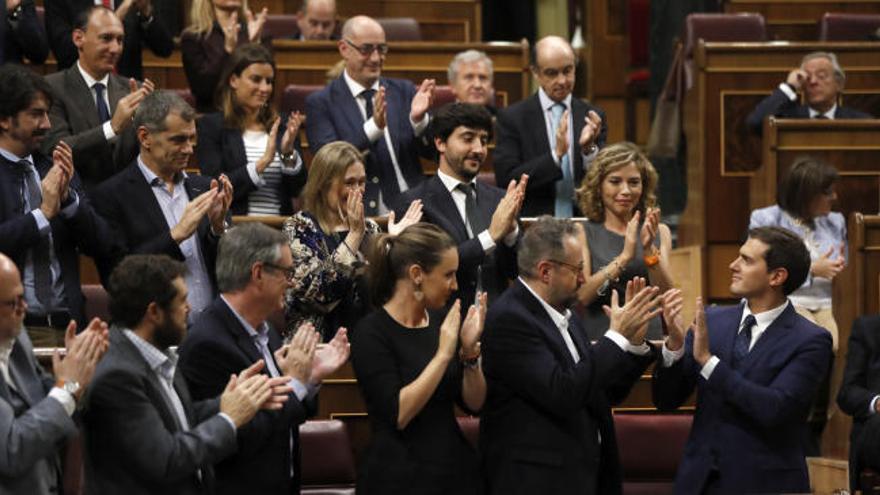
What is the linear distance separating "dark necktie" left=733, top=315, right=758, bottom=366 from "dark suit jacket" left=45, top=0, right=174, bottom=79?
2.31 meters

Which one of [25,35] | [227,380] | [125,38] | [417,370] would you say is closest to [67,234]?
[227,380]

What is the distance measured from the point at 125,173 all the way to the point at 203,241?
225 mm

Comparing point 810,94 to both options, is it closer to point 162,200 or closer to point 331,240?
point 331,240

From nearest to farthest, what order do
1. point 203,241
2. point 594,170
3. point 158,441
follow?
1. point 158,441
2. point 203,241
3. point 594,170

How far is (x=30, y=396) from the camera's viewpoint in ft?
8.68

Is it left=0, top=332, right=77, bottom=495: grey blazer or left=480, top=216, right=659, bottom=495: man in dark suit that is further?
left=480, top=216, right=659, bottom=495: man in dark suit

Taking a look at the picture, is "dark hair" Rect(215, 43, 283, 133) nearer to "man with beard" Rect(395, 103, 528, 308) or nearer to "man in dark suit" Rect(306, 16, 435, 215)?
"man in dark suit" Rect(306, 16, 435, 215)

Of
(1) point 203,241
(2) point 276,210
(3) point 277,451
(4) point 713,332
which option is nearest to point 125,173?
(1) point 203,241

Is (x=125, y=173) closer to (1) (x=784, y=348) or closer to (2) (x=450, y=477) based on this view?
(2) (x=450, y=477)

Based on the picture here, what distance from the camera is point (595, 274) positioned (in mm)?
3770

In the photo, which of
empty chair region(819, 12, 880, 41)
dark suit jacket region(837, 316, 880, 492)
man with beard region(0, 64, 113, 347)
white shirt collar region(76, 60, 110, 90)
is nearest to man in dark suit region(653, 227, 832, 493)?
dark suit jacket region(837, 316, 880, 492)

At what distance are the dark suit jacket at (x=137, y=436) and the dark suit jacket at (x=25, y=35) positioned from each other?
7.23ft

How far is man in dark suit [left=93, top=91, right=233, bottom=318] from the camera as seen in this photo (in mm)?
3637

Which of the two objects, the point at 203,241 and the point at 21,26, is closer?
the point at 203,241
